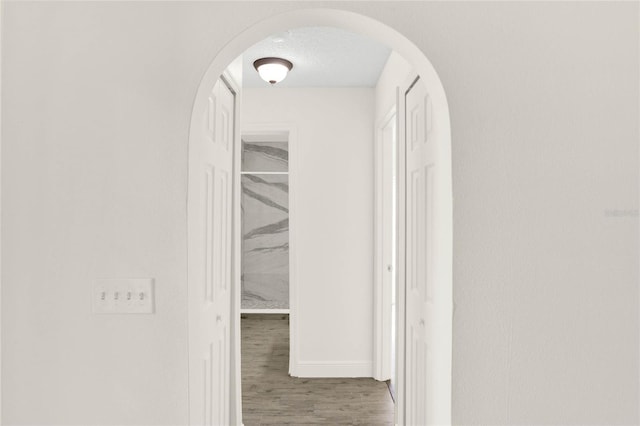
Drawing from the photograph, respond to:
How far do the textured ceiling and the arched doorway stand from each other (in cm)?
55

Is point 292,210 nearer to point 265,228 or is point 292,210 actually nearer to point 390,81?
point 390,81

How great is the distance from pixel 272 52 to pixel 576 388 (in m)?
2.50

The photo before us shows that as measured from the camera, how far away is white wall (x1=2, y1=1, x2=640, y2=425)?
147 centimetres

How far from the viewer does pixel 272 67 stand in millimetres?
3092

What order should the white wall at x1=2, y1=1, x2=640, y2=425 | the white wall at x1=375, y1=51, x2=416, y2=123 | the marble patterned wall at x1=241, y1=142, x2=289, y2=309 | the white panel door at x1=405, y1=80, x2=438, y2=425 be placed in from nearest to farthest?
the white wall at x1=2, y1=1, x2=640, y2=425 → the white panel door at x1=405, y1=80, x2=438, y2=425 → the white wall at x1=375, y1=51, x2=416, y2=123 → the marble patterned wall at x1=241, y1=142, x2=289, y2=309

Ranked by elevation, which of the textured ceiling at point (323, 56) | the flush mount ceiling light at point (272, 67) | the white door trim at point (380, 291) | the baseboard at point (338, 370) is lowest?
the baseboard at point (338, 370)

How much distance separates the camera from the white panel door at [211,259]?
1.54m

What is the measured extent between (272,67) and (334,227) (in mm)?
1357

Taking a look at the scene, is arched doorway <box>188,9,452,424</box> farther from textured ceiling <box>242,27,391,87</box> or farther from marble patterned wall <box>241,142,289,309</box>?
marble patterned wall <box>241,142,289,309</box>

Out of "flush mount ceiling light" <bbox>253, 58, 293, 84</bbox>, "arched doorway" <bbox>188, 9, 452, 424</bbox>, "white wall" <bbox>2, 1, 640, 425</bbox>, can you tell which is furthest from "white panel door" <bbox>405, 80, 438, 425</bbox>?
"flush mount ceiling light" <bbox>253, 58, 293, 84</bbox>

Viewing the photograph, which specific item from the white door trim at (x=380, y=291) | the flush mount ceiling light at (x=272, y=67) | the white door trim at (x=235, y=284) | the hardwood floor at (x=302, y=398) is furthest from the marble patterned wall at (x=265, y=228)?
the white door trim at (x=235, y=284)

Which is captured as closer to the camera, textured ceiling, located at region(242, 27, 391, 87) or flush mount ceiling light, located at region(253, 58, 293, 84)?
textured ceiling, located at region(242, 27, 391, 87)

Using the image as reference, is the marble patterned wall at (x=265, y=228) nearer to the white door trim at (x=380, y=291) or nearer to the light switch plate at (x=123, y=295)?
the white door trim at (x=380, y=291)

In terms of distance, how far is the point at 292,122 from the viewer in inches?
149
